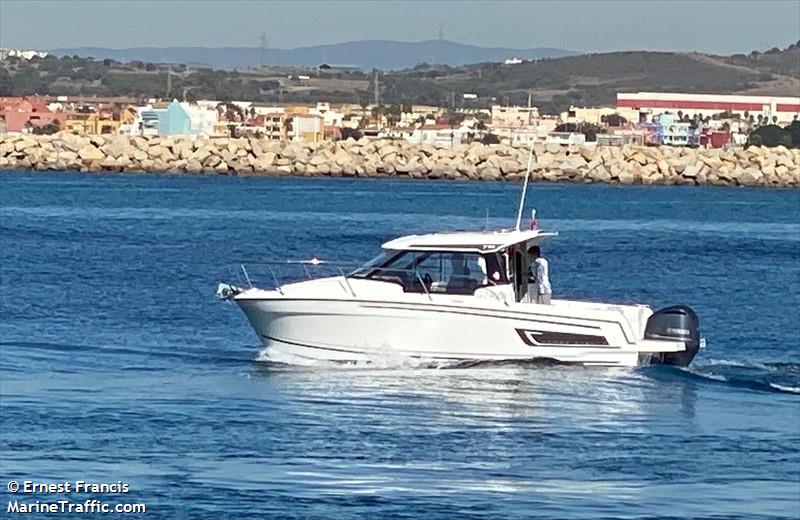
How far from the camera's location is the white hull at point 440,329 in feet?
71.6

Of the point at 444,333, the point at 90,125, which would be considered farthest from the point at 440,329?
the point at 90,125

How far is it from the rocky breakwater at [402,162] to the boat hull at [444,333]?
65.9 metres

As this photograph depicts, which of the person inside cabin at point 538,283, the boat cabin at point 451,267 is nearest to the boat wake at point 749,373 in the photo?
the person inside cabin at point 538,283

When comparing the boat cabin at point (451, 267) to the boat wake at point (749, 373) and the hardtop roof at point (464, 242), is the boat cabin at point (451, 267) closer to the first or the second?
the hardtop roof at point (464, 242)

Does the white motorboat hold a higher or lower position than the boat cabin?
lower

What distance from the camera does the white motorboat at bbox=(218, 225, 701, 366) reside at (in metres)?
21.8

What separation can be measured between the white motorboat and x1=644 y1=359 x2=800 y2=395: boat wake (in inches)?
11.8

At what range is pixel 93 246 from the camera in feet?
142

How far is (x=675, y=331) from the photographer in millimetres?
22109

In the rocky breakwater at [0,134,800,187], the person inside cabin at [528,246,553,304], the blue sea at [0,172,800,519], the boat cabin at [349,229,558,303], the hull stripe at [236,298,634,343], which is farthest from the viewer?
the rocky breakwater at [0,134,800,187]

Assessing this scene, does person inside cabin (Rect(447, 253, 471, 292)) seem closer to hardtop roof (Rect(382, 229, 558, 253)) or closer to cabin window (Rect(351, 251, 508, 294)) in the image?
cabin window (Rect(351, 251, 508, 294))

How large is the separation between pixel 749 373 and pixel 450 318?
3.70 meters

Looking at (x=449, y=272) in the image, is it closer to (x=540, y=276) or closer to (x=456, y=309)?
(x=456, y=309)

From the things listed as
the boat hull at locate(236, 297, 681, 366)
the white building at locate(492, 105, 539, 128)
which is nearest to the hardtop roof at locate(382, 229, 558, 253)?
the boat hull at locate(236, 297, 681, 366)
